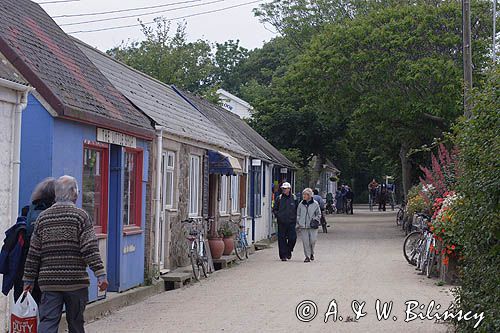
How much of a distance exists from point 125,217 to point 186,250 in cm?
452

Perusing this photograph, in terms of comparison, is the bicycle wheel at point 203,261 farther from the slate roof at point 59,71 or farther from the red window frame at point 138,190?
the slate roof at point 59,71

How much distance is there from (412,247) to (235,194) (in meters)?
6.77

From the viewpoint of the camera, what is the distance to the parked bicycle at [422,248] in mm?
16922

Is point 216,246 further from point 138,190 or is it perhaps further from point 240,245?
point 138,190

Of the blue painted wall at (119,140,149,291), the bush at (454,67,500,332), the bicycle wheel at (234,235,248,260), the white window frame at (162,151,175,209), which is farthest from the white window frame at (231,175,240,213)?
the bush at (454,67,500,332)

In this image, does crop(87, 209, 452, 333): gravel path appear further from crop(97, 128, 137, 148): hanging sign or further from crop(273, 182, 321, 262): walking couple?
crop(97, 128, 137, 148): hanging sign

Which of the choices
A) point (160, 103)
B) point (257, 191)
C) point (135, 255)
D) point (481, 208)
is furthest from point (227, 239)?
point (481, 208)

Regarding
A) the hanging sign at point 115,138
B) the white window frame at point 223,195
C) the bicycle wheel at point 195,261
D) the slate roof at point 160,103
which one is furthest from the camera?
the white window frame at point 223,195

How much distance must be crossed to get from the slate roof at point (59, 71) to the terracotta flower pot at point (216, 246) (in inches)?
208

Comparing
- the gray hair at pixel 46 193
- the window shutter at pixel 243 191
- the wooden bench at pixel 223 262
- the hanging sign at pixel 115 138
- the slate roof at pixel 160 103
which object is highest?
the slate roof at pixel 160 103

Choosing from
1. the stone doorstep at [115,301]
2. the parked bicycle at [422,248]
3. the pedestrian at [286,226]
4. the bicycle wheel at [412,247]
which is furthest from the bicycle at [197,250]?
the bicycle wheel at [412,247]

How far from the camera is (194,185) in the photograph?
19.2 meters

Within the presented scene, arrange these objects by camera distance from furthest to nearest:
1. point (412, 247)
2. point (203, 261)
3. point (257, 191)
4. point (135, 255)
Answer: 1. point (257, 191)
2. point (412, 247)
3. point (203, 261)
4. point (135, 255)

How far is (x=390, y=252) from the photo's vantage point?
23531 mm
